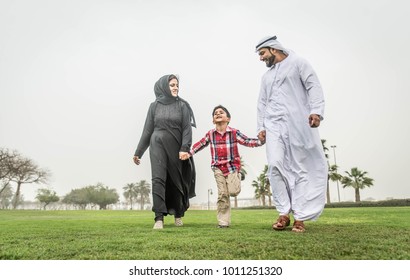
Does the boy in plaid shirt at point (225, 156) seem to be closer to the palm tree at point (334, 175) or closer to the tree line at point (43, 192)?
the tree line at point (43, 192)

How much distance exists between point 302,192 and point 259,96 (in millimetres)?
1459

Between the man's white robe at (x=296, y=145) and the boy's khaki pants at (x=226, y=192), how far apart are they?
1.82 ft

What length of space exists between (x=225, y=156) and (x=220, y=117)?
1.91 feet

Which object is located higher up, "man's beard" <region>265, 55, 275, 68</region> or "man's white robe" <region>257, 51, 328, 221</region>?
"man's beard" <region>265, 55, 275, 68</region>

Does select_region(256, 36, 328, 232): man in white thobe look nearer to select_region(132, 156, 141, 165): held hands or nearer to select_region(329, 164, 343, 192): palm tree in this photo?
select_region(132, 156, 141, 165): held hands

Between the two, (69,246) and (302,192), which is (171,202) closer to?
(302,192)

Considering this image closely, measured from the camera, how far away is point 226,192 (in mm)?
5043

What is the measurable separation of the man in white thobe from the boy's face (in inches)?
24.6

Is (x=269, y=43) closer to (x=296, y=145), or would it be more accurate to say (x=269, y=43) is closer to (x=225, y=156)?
(x=296, y=145)

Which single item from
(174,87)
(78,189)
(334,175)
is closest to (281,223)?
(174,87)

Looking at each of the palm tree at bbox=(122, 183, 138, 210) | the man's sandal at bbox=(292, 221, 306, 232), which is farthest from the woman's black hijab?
the palm tree at bbox=(122, 183, 138, 210)

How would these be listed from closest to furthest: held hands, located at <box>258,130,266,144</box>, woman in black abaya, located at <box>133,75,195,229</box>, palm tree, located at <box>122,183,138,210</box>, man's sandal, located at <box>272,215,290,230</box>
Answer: man's sandal, located at <box>272,215,290,230</box> < held hands, located at <box>258,130,266,144</box> < woman in black abaya, located at <box>133,75,195,229</box> < palm tree, located at <box>122,183,138,210</box>

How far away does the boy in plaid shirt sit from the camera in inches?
197
